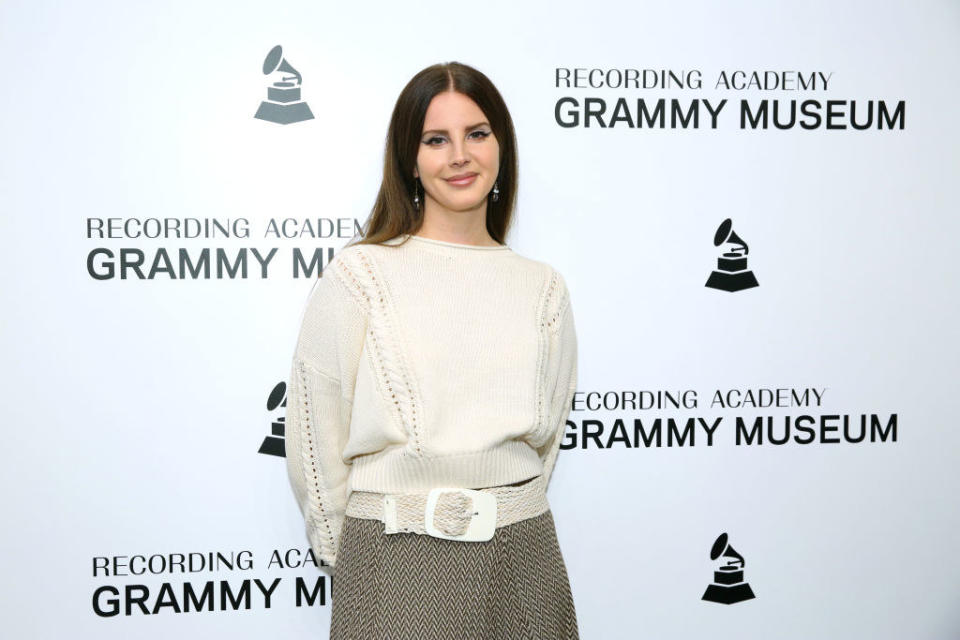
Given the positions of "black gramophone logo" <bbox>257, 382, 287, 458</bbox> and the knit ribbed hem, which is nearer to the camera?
the knit ribbed hem

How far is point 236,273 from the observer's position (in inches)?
80.2

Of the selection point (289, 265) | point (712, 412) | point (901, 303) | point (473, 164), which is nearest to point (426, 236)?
point (473, 164)

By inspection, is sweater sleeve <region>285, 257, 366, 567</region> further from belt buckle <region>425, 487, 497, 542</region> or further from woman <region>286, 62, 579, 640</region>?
belt buckle <region>425, 487, 497, 542</region>

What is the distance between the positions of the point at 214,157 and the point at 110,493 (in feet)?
2.66

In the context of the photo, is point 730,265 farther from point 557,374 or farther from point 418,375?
point 418,375

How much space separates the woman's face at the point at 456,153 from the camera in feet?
5.70

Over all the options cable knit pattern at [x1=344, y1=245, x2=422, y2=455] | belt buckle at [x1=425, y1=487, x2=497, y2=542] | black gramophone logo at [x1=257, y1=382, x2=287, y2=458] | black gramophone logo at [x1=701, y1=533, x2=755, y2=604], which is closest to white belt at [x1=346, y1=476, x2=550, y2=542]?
belt buckle at [x1=425, y1=487, x2=497, y2=542]

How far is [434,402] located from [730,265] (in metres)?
0.95

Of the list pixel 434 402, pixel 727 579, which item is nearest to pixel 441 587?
pixel 434 402

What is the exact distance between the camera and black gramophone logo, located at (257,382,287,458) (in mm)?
2053

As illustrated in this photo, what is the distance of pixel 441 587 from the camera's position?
1.65 m

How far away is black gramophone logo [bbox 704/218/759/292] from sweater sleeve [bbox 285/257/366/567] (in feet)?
3.18

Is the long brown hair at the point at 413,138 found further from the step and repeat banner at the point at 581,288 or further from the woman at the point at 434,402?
the step and repeat banner at the point at 581,288

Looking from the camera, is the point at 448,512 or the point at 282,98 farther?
the point at 282,98
